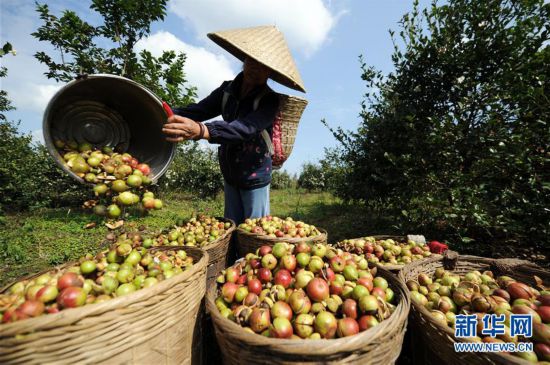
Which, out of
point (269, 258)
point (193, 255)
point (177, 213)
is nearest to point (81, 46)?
point (177, 213)

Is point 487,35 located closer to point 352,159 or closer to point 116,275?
point 352,159

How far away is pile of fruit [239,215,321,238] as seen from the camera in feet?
11.0

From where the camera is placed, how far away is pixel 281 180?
22688mm

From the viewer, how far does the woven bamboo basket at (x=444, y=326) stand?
145cm

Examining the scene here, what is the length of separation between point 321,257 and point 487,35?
14.6 feet

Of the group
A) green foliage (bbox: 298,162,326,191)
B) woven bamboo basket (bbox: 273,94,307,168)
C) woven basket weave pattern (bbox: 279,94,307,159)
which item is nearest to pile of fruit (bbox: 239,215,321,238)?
woven bamboo basket (bbox: 273,94,307,168)

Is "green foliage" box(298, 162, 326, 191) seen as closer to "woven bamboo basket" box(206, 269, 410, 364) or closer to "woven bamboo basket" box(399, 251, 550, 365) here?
"woven bamboo basket" box(399, 251, 550, 365)

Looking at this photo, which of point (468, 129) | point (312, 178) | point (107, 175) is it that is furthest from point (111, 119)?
point (312, 178)

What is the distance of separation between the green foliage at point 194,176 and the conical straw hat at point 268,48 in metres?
10.8

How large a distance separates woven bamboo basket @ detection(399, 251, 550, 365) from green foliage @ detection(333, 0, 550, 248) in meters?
0.95

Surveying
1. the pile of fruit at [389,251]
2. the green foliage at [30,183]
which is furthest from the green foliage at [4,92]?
the pile of fruit at [389,251]

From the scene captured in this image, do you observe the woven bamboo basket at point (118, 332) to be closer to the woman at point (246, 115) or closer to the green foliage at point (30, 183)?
the woman at point (246, 115)

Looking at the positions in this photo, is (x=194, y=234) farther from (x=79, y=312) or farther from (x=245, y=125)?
(x=79, y=312)

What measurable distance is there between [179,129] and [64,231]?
22.7 feet
